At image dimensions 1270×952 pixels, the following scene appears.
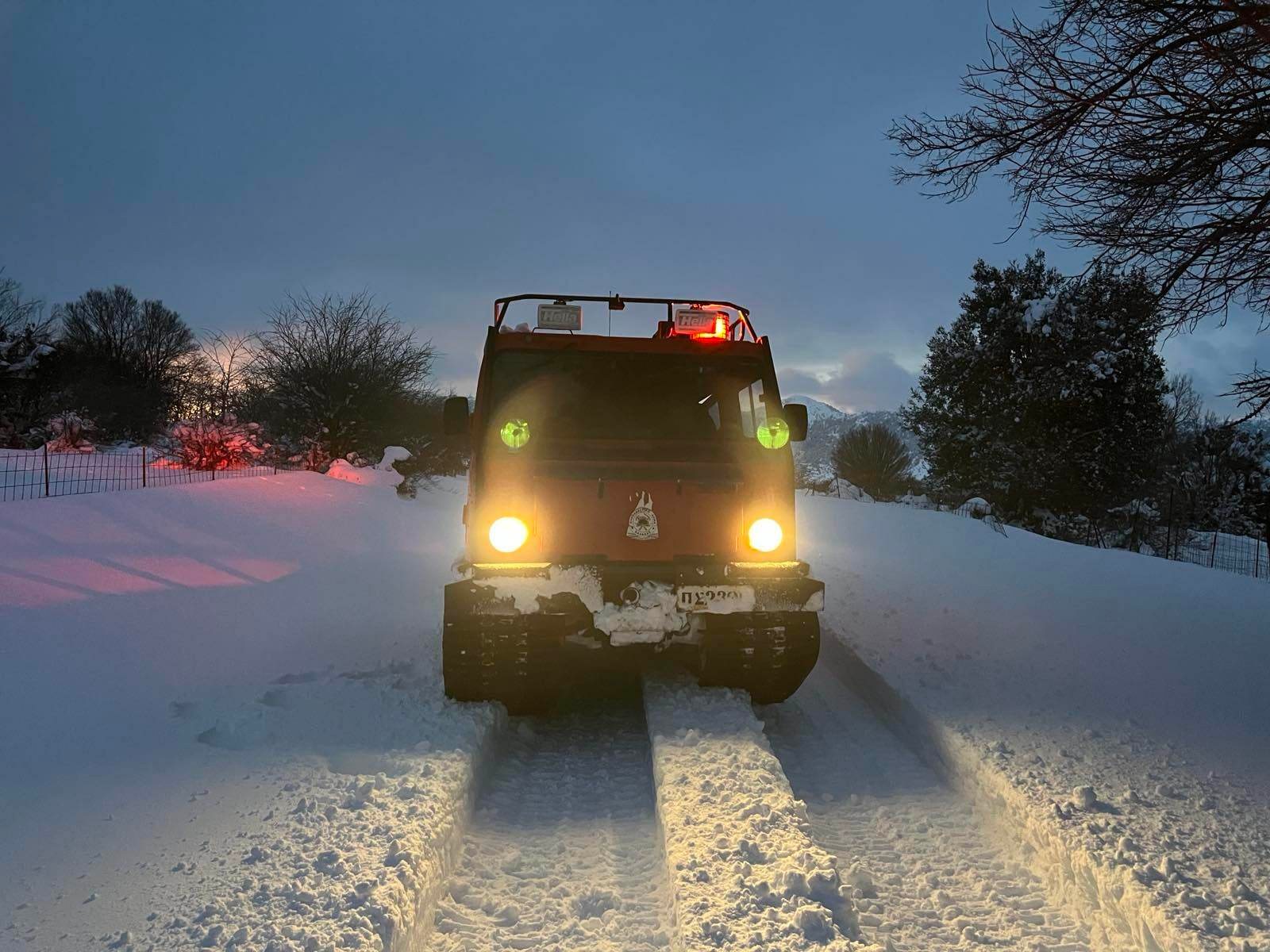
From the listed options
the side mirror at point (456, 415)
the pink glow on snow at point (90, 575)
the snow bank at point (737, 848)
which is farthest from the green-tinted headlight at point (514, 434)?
the pink glow on snow at point (90, 575)

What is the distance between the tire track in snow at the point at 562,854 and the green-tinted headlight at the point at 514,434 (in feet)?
6.16

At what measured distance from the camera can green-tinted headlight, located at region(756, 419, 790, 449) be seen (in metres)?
5.57

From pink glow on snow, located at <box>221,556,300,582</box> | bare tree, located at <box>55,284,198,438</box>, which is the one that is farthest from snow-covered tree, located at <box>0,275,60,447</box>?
pink glow on snow, located at <box>221,556,300,582</box>

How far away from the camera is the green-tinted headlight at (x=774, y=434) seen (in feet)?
18.3

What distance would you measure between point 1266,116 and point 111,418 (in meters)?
42.2

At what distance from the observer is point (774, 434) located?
5594 millimetres

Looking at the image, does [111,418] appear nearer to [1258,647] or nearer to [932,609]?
[932,609]

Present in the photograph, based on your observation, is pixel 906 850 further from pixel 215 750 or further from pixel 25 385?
pixel 25 385

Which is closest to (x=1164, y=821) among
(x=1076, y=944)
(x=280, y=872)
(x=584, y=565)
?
(x=1076, y=944)

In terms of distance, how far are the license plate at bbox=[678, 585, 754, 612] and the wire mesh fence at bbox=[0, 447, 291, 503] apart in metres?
12.6

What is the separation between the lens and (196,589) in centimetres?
871

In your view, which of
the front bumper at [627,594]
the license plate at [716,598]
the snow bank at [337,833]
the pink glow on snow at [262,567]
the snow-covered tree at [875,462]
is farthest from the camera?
the snow-covered tree at [875,462]

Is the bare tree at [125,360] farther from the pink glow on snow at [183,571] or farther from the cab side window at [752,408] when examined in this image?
the cab side window at [752,408]

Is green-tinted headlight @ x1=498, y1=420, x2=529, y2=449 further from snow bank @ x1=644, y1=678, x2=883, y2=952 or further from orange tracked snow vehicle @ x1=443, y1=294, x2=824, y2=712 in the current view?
snow bank @ x1=644, y1=678, x2=883, y2=952
